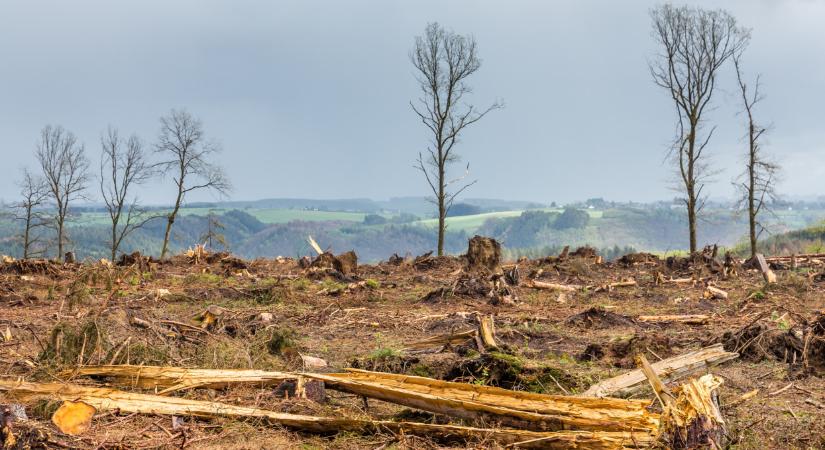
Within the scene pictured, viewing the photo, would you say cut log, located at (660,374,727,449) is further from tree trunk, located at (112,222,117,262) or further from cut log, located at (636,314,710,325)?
tree trunk, located at (112,222,117,262)

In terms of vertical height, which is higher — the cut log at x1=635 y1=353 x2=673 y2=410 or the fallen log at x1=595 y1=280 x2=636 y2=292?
the cut log at x1=635 y1=353 x2=673 y2=410

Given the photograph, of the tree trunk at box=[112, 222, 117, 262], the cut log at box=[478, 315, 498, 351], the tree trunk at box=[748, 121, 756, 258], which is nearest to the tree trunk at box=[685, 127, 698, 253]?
the tree trunk at box=[748, 121, 756, 258]

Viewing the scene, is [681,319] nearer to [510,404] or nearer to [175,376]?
[510,404]

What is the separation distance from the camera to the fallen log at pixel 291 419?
561 centimetres

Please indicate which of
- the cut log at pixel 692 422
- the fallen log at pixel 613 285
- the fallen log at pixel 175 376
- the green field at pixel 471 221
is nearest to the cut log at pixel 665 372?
the cut log at pixel 692 422

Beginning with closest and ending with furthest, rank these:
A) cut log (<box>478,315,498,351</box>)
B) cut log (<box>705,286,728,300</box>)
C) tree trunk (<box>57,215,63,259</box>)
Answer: cut log (<box>478,315,498,351</box>) < cut log (<box>705,286,728,300</box>) < tree trunk (<box>57,215,63,259</box>)

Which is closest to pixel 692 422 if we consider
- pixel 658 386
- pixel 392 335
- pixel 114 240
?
pixel 658 386

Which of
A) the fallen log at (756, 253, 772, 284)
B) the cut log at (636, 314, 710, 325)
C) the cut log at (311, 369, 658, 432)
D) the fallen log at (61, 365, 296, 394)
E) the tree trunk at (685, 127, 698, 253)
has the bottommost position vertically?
the cut log at (636, 314, 710, 325)

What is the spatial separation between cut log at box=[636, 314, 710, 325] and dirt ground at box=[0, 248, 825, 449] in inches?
7.8

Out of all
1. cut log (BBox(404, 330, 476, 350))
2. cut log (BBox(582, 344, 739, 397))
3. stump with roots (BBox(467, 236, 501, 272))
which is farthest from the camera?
stump with roots (BBox(467, 236, 501, 272))

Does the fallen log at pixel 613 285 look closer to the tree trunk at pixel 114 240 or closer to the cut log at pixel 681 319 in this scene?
the cut log at pixel 681 319

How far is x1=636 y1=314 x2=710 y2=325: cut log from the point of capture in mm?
12909

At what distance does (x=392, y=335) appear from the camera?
12.2 m

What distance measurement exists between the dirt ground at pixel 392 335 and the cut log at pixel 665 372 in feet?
0.78
